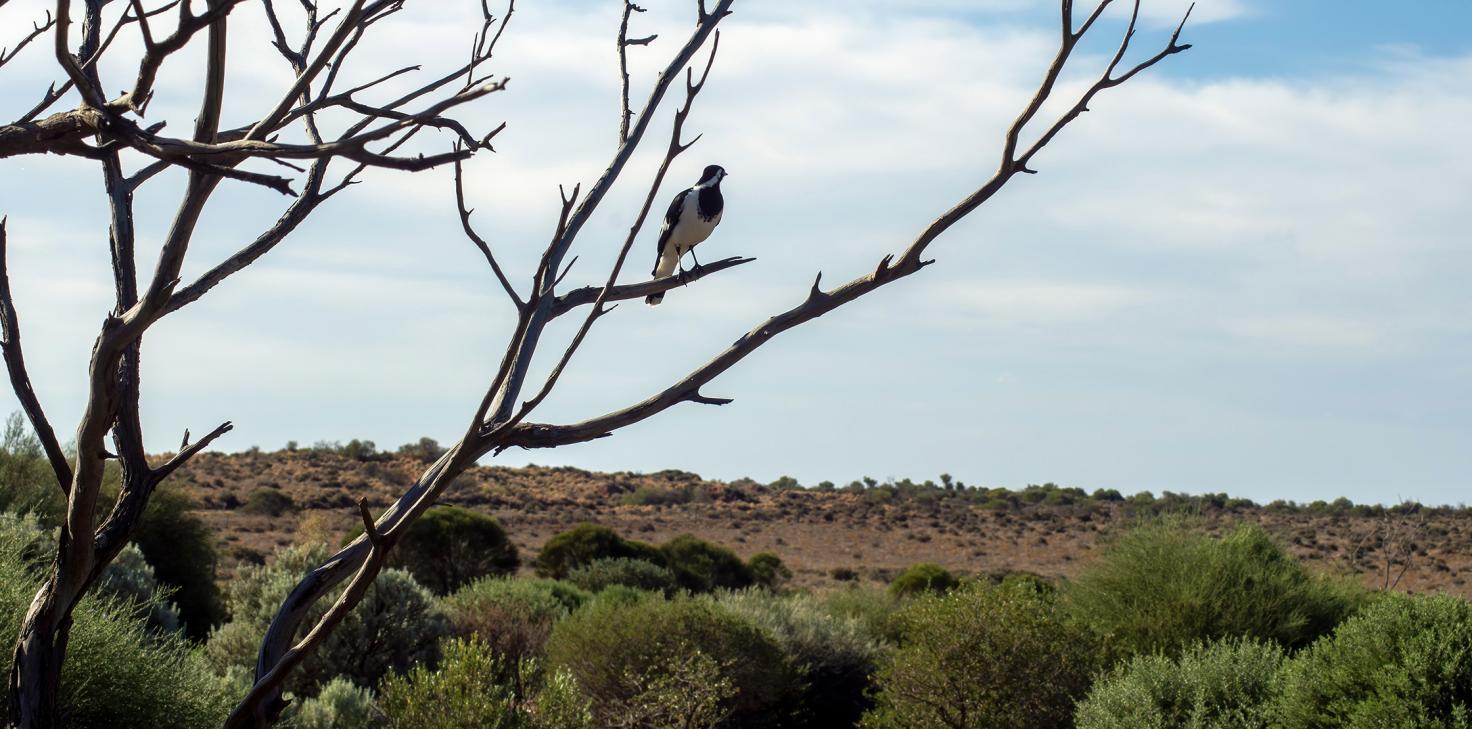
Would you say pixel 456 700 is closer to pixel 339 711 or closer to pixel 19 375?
pixel 339 711

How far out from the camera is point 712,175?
8.68 meters

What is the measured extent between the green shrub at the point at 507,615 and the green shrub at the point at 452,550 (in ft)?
26.0

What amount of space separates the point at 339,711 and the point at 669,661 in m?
4.78

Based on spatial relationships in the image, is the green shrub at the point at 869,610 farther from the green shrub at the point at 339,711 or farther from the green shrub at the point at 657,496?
the green shrub at the point at 657,496

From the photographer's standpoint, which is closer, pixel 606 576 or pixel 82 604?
pixel 82 604

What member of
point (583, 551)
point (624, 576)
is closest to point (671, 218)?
point (624, 576)

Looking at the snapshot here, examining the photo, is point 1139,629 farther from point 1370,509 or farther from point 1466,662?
point 1370,509

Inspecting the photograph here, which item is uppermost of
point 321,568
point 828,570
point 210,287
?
point 210,287

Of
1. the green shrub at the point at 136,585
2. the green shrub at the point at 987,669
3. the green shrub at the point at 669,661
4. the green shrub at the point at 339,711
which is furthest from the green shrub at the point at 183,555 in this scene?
the green shrub at the point at 987,669

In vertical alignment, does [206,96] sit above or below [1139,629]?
above

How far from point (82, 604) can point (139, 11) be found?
5.28 m

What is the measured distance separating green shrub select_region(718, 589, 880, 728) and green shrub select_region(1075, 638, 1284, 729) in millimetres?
6233

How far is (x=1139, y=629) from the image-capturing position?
52.3 ft

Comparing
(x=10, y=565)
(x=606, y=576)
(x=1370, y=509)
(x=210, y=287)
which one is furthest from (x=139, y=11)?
(x=1370, y=509)
